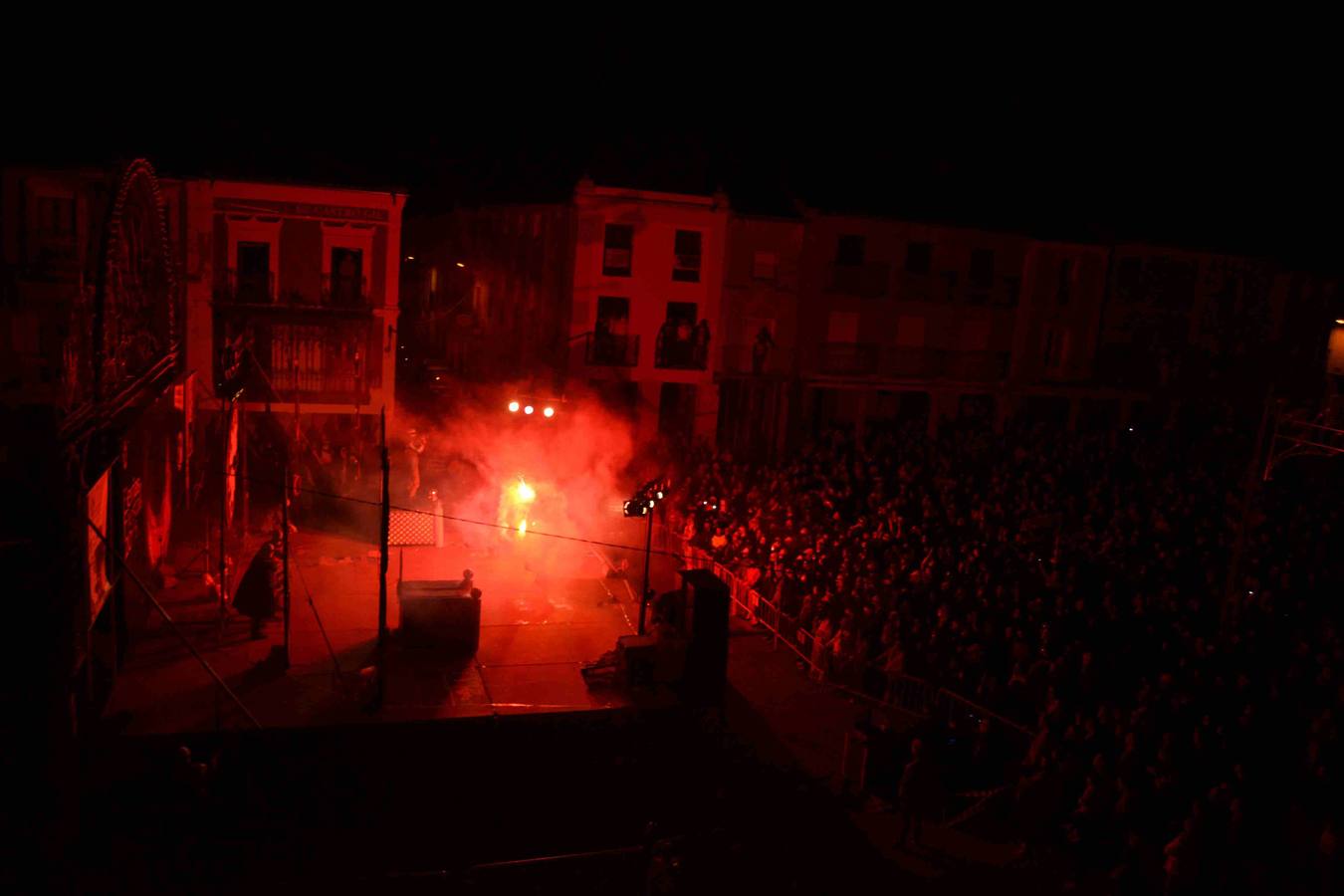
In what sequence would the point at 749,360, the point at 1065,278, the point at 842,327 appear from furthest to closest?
the point at 1065,278 → the point at 842,327 → the point at 749,360

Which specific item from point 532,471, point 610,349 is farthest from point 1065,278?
point 532,471

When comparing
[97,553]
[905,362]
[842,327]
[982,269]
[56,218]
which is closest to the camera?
[97,553]

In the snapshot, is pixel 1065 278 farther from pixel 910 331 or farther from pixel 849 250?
pixel 849 250

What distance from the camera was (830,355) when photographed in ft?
96.3

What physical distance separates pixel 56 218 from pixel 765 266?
17421 millimetres

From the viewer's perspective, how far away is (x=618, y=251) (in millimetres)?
26766

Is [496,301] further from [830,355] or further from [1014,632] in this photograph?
[1014,632]

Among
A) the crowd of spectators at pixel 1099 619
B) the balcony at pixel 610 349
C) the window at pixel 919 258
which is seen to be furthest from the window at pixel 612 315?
the window at pixel 919 258

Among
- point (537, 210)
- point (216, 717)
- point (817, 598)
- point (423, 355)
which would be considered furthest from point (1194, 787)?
point (423, 355)

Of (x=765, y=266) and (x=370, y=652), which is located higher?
(x=765, y=266)

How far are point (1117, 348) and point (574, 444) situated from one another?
19.4 metres

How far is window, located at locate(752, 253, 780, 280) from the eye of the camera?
27969 millimetres

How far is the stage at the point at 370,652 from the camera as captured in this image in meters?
11.8

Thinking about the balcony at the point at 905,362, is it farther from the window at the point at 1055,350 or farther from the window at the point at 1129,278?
the window at the point at 1129,278
